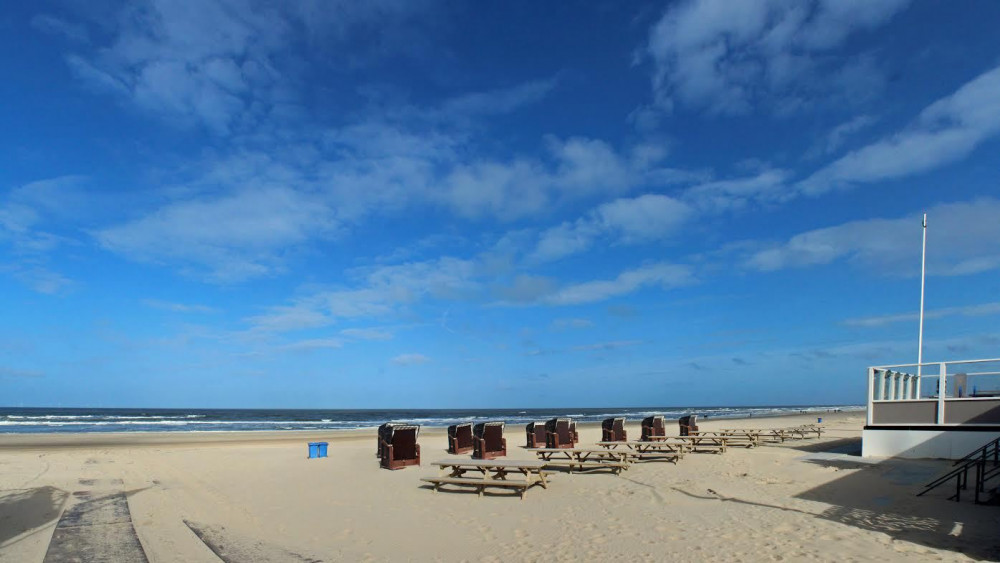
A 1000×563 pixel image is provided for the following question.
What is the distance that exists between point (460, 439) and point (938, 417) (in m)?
11.2

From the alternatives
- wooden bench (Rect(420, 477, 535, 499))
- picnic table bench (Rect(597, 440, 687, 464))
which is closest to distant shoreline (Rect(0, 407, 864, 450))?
picnic table bench (Rect(597, 440, 687, 464))

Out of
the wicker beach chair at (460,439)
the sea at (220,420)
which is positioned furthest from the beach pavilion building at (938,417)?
the sea at (220,420)

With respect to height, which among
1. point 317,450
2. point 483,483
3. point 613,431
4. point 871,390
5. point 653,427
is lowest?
point 317,450

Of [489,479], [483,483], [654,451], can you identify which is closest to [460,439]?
[654,451]

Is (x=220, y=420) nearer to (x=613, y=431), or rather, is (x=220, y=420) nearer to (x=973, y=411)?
(x=613, y=431)

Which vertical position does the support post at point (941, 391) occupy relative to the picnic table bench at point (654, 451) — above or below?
above

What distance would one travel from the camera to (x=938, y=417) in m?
13.1

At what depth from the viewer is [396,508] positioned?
30.0 ft

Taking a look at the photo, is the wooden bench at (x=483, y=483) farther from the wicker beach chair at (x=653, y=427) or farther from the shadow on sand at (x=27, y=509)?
the wicker beach chair at (x=653, y=427)

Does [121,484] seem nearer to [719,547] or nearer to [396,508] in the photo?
[396,508]

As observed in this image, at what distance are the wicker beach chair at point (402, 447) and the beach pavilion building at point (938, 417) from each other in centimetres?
1025

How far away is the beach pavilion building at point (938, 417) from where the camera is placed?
12.5 meters

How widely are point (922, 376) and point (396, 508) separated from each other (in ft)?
43.7

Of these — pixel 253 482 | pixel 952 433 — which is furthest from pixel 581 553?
pixel 952 433
